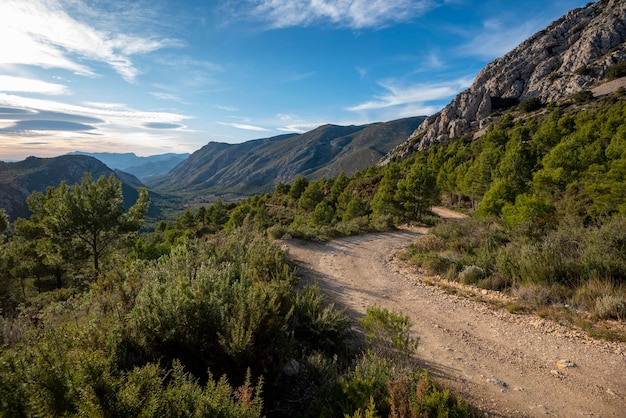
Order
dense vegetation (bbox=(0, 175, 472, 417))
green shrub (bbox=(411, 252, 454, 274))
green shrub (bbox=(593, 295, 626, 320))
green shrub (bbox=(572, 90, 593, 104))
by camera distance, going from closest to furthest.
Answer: dense vegetation (bbox=(0, 175, 472, 417)) → green shrub (bbox=(593, 295, 626, 320)) → green shrub (bbox=(411, 252, 454, 274)) → green shrub (bbox=(572, 90, 593, 104))

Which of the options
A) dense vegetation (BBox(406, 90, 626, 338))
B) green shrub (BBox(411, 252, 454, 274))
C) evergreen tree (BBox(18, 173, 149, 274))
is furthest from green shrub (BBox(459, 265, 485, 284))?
evergreen tree (BBox(18, 173, 149, 274))

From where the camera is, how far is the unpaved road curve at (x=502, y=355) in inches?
165

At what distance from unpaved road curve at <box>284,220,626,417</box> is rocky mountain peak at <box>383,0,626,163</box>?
80.3 metres

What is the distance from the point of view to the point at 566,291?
7.15 metres

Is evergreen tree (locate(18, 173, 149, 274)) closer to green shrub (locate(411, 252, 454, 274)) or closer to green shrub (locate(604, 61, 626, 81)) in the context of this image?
green shrub (locate(411, 252, 454, 274))

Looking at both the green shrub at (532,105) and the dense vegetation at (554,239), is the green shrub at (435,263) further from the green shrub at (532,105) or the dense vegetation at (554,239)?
the green shrub at (532,105)

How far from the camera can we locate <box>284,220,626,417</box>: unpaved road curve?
4.19 meters

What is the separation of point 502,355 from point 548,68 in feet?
348

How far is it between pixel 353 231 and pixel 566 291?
11.0m

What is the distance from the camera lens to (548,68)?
82312 mm

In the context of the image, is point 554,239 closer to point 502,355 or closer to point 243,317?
point 502,355

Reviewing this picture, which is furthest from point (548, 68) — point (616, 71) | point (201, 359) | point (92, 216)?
point (201, 359)

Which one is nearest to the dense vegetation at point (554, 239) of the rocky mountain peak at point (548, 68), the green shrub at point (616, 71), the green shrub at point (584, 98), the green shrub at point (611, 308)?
the green shrub at point (611, 308)

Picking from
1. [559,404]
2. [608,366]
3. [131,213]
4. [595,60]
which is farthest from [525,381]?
[595,60]
